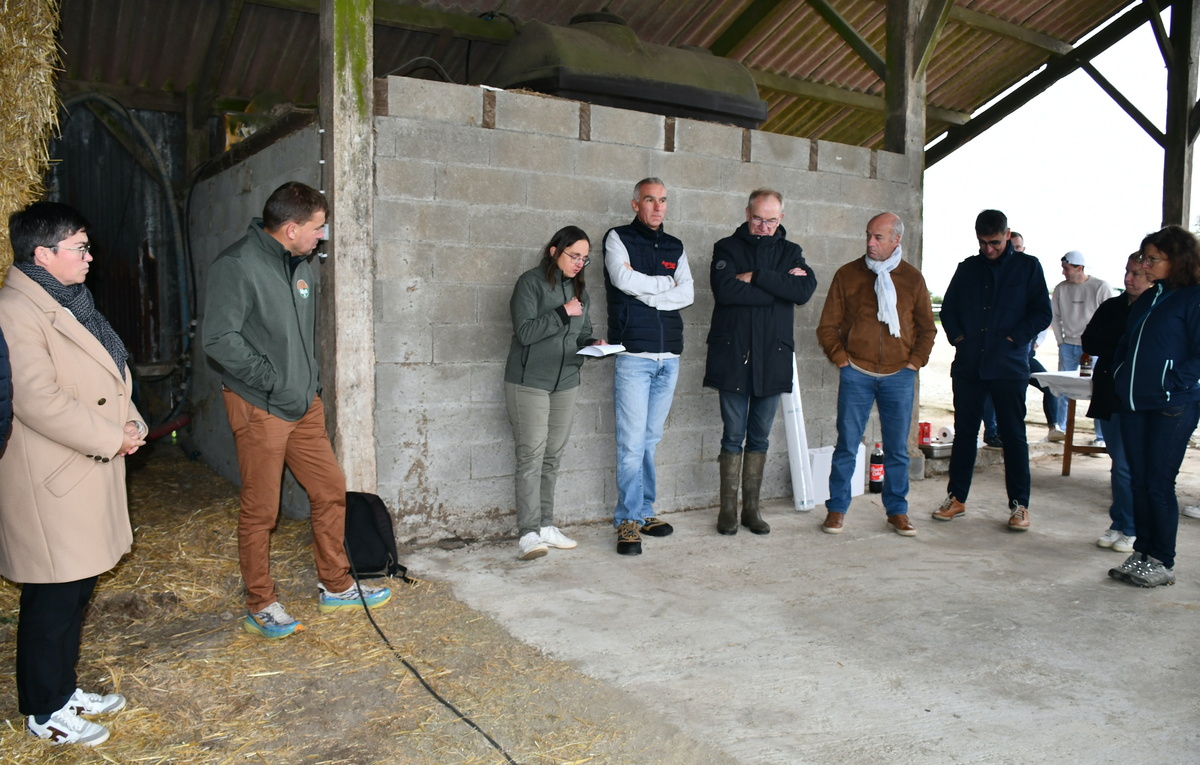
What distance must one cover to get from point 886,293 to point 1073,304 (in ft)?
13.3

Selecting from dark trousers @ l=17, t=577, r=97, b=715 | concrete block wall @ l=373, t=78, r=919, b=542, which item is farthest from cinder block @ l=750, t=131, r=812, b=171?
dark trousers @ l=17, t=577, r=97, b=715

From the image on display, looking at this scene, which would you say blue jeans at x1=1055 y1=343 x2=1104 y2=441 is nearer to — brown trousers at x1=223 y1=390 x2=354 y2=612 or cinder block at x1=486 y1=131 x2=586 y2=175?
cinder block at x1=486 y1=131 x2=586 y2=175

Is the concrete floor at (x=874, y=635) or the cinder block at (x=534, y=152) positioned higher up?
the cinder block at (x=534, y=152)

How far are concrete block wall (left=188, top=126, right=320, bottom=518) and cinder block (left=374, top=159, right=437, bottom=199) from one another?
0.30 metres

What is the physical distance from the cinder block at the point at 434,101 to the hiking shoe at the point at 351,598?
2064 millimetres

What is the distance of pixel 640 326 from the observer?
14.0ft

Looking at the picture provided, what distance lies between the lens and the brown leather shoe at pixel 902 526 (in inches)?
184

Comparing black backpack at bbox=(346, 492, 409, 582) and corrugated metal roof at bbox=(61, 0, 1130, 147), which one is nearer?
black backpack at bbox=(346, 492, 409, 582)

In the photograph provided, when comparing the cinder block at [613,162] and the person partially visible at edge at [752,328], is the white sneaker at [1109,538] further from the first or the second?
the cinder block at [613,162]

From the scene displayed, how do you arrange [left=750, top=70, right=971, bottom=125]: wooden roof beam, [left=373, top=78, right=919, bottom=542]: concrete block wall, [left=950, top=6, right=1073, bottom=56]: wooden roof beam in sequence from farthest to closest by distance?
[left=750, top=70, right=971, bottom=125]: wooden roof beam < [left=950, top=6, right=1073, bottom=56]: wooden roof beam < [left=373, top=78, right=919, bottom=542]: concrete block wall

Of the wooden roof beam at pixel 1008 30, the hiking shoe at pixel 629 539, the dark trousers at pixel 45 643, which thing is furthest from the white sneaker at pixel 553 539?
the wooden roof beam at pixel 1008 30

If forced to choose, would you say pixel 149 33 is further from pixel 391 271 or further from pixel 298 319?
pixel 298 319

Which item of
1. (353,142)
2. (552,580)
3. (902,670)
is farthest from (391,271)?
(902,670)

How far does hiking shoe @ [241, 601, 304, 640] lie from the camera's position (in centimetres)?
311
